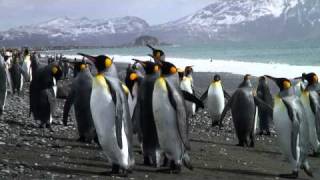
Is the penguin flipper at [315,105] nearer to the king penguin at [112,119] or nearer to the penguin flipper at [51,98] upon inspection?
the king penguin at [112,119]

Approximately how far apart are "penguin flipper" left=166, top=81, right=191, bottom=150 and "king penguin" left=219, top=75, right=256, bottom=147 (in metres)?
3.40

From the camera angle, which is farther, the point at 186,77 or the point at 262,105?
the point at 186,77

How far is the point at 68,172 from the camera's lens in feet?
22.7

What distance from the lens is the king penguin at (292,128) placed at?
8.12 m

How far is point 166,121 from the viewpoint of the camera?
24.5 ft

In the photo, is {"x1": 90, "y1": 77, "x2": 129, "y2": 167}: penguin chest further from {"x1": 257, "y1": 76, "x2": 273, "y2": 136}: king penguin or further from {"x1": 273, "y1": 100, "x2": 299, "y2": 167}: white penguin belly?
{"x1": 257, "y1": 76, "x2": 273, "y2": 136}: king penguin

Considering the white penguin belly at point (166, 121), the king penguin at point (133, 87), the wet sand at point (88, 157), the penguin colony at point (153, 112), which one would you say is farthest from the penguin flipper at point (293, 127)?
the king penguin at point (133, 87)

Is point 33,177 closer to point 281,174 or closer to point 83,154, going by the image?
point 83,154

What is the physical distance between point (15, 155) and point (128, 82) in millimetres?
2811

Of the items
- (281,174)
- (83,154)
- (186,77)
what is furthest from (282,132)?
(186,77)

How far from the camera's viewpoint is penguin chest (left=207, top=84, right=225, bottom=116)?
1360 centimetres

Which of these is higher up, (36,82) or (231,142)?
(36,82)

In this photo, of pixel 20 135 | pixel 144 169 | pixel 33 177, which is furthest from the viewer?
pixel 20 135

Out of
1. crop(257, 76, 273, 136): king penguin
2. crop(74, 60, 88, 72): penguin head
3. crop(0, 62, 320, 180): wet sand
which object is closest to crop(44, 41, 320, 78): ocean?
crop(257, 76, 273, 136): king penguin
